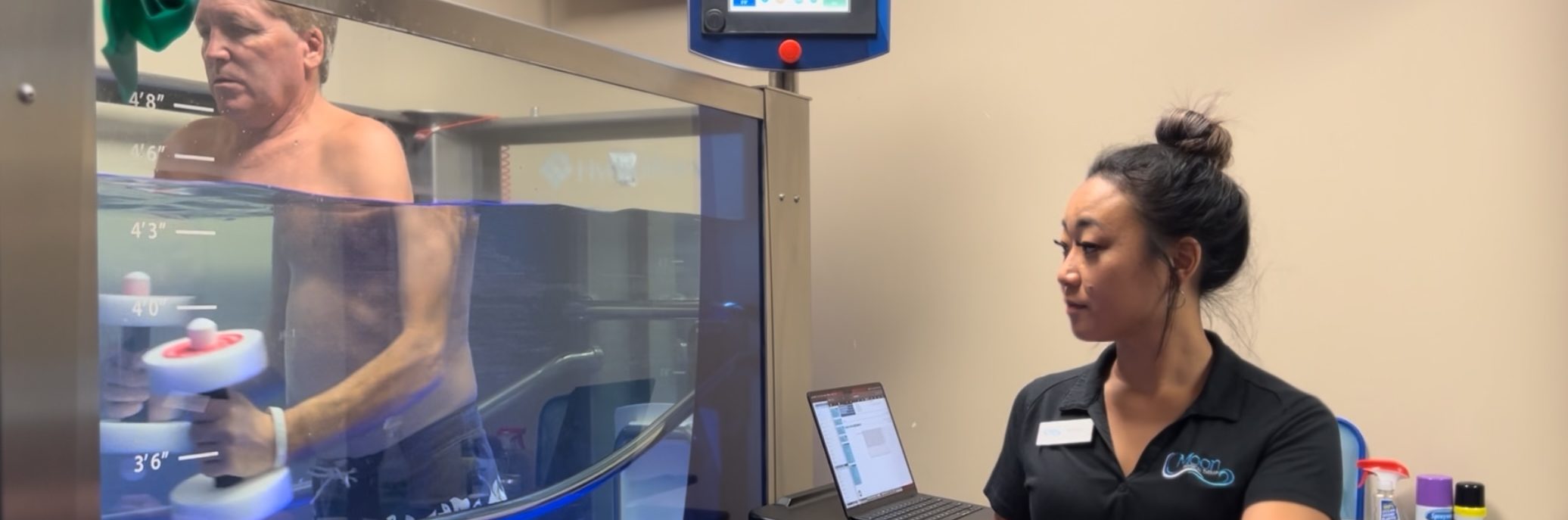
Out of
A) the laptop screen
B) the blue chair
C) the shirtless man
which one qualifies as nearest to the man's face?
the shirtless man

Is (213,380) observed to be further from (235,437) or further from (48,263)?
(48,263)

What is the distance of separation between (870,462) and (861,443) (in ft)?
0.10

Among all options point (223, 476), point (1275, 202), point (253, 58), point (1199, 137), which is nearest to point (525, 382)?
point (223, 476)

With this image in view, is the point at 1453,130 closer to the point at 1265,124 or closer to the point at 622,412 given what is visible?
the point at 1265,124

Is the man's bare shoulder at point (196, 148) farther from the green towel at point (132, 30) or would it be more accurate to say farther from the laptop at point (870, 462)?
the laptop at point (870, 462)

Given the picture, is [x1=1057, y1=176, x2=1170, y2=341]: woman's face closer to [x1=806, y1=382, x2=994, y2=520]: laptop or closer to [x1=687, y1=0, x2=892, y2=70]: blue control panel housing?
[x1=806, y1=382, x2=994, y2=520]: laptop

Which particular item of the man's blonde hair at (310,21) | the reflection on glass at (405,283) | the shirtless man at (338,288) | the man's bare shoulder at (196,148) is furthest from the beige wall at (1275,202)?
the man's bare shoulder at (196,148)

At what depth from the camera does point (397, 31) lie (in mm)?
1303

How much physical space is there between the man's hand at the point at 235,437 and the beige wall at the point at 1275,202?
53.3 inches

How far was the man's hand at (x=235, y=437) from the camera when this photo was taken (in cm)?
112

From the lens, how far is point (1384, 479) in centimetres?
176

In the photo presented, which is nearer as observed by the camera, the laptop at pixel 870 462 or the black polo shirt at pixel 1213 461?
the black polo shirt at pixel 1213 461

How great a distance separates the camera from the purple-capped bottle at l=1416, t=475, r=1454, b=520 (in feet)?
5.65

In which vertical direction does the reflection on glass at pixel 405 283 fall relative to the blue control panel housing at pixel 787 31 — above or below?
below
